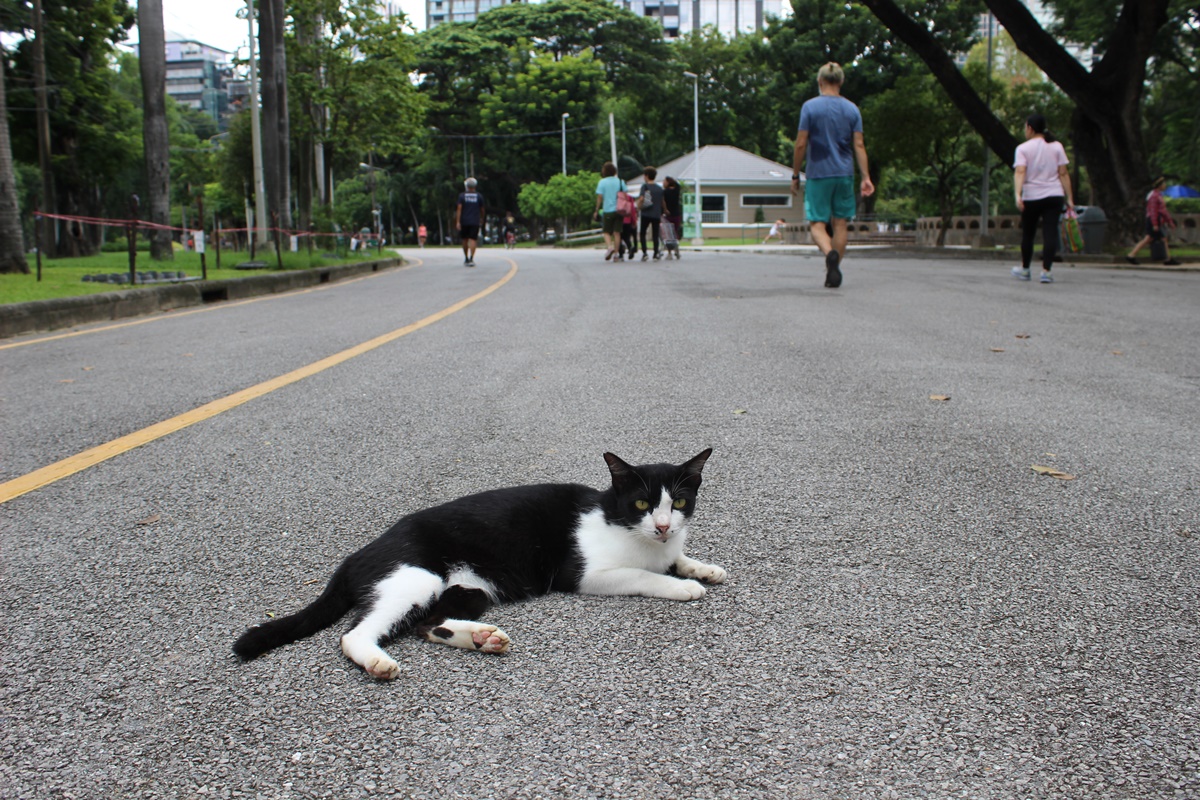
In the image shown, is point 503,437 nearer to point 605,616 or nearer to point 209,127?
point 605,616

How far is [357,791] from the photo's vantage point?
1.75 meters

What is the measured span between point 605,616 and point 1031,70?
6379cm

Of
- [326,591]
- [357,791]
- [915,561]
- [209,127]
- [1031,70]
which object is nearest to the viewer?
[357,791]

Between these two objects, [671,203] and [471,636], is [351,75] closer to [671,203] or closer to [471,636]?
[671,203]

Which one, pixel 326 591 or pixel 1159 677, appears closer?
pixel 1159 677

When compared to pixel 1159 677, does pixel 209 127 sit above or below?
above

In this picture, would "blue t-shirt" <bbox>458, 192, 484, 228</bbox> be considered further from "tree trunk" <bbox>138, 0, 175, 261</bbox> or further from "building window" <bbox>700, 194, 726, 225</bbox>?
"building window" <bbox>700, 194, 726, 225</bbox>

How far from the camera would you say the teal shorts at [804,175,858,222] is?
37.8 feet

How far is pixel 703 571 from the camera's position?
271 centimetres

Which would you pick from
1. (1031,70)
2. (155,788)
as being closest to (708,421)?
(155,788)

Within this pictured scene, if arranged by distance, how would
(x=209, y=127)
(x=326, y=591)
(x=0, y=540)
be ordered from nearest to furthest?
(x=326, y=591)
(x=0, y=540)
(x=209, y=127)

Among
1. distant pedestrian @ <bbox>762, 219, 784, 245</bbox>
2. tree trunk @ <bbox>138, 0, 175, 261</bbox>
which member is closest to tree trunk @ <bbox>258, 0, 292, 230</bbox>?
tree trunk @ <bbox>138, 0, 175, 261</bbox>

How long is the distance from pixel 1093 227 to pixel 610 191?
31.0 ft

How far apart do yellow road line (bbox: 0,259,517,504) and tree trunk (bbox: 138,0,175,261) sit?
13672mm
